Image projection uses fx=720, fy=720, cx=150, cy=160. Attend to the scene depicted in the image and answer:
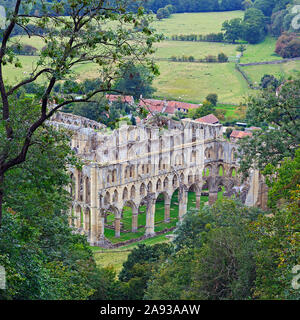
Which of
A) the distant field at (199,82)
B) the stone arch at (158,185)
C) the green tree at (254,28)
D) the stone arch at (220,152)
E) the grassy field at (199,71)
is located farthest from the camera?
the green tree at (254,28)

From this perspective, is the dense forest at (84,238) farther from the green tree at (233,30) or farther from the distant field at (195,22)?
the distant field at (195,22)

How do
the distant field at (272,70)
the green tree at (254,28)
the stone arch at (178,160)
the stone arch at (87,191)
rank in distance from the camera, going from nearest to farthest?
the stone arch at (87,191), the stone arch at (178,160), the distant field at (272,70), the green tree at (254,28)

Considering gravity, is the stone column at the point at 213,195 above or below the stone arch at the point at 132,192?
below

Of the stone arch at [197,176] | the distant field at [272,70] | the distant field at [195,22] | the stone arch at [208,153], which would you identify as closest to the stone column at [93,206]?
the stone arch at [197,176]

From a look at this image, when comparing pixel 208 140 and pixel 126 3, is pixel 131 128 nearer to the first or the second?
pixel 208 140

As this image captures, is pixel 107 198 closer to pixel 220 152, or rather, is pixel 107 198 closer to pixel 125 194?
pixel 125 194

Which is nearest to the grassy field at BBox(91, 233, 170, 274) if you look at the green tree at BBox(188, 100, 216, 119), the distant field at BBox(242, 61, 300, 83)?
the green tree at BBox(188, 100, 216, 119)
